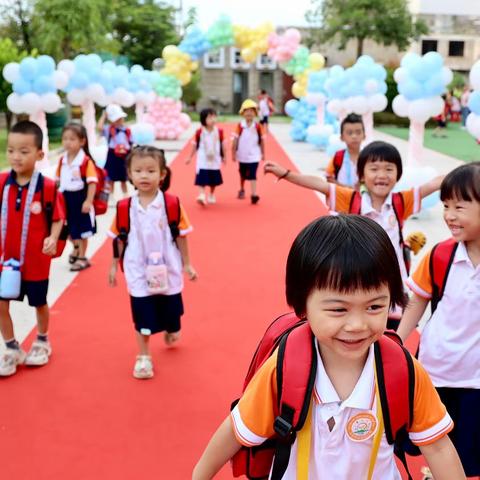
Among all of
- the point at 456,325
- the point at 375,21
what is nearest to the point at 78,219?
the point at 456,325

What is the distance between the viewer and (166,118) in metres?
19.9

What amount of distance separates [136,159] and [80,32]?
20.1m

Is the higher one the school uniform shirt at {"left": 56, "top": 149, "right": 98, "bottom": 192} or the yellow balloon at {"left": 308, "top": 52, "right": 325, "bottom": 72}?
the yellow balloon at {"left": 308, "top": 52, "right": 325, "bottom": 72}

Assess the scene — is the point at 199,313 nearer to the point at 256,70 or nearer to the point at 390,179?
the point at 390,179

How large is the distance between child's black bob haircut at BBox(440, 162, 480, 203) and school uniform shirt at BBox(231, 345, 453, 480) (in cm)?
102

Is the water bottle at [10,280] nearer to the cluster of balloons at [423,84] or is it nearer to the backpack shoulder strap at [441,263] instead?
the backpack shoulder strap at [441,263]

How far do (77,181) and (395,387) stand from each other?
15.8ft

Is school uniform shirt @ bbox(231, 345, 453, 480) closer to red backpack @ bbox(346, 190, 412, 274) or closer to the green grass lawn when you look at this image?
red backpack @ bbox(346, 190, 412, 274)

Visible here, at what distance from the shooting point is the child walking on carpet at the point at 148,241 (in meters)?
3.69

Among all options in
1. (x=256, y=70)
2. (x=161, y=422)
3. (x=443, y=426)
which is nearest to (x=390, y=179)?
(x=161, y=422)

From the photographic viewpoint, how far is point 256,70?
38969mm

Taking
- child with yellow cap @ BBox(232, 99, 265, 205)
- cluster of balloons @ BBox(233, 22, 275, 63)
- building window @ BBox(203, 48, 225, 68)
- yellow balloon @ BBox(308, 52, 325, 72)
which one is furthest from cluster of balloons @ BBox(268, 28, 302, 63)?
building window @ BBox(203, 48, 225, 68)

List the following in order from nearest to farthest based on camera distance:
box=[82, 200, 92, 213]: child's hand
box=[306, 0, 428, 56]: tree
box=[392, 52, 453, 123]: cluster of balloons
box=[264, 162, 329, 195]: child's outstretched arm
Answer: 1. box=[264, 162, 329, 195]: child's outstretched arm
2. box=[82, 200, 92, 213]: child's hand
3. box=[392, 52, 453, 123]: cluster of balloons
4. box=[306, 0, 428, 56]: tree

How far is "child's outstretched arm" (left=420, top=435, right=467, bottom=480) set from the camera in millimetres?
1515
